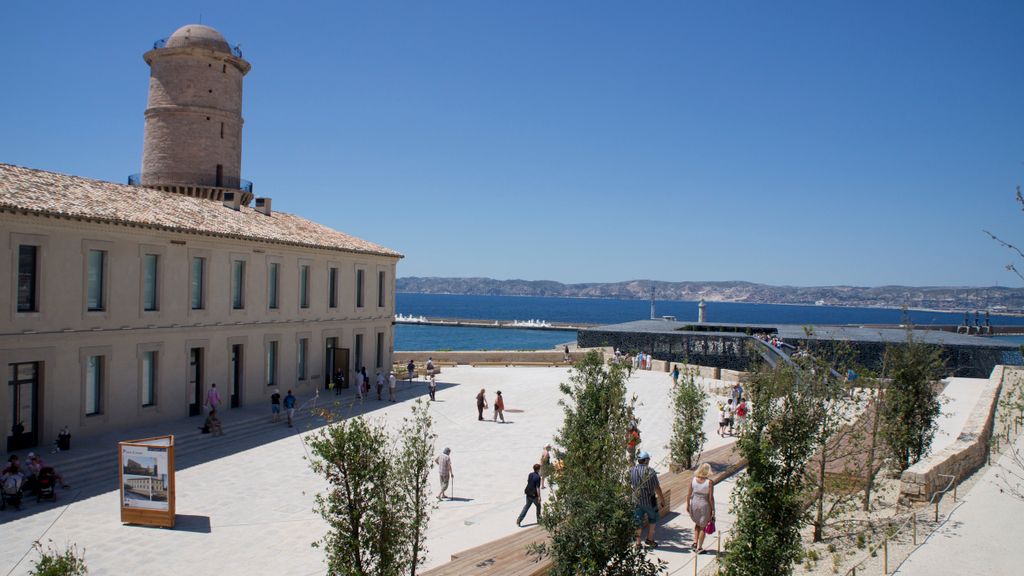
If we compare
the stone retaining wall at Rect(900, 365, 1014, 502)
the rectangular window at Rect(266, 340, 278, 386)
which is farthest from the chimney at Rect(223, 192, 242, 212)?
the stone retaining wall at Rect(900, 365, 1014, 502)

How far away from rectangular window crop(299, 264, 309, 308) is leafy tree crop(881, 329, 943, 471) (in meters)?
22.3

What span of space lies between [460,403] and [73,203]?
52.7 ft

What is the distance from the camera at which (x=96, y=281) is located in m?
21.4

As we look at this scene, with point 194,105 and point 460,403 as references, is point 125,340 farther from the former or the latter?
point 194,105

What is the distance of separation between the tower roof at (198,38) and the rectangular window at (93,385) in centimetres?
1845

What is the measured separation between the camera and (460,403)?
3086 cm

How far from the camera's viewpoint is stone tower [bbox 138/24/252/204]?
34094 mm

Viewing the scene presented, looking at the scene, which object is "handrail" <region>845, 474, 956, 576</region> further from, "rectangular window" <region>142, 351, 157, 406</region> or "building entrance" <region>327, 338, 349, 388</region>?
"building entrance" <region>327, 338, 349, 388</region>

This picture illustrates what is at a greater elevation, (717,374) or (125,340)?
(125,340)

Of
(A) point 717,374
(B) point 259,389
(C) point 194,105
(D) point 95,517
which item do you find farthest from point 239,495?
(A) point 717,374

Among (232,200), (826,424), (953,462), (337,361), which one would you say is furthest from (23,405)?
(953,462)

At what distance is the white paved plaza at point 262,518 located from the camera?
1288 cm

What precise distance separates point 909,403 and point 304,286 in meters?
23.1

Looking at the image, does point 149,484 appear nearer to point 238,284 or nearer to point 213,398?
point 213,398
